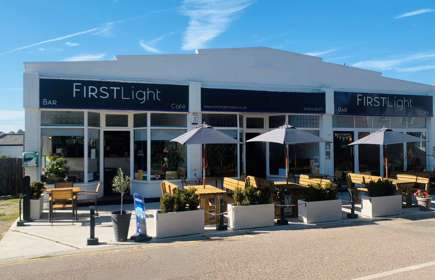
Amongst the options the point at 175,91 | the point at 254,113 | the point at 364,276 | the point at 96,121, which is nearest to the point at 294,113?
the point at 254,113

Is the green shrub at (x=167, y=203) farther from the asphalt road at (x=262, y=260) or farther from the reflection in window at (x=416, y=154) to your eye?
Result: the reflection in window at (x=416, y=154)

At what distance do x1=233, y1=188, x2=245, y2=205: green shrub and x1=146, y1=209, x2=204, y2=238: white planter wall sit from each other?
1.09m

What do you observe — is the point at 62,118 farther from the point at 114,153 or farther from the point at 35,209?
the point at 35,209

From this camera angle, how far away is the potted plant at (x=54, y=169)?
1361 cm

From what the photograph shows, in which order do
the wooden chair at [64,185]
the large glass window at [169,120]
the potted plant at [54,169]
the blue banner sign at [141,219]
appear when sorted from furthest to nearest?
the large glass window at [169,120] → the potted plant at [54,169] → the wooden chair at [64,185] → the blue banner sign at [141,219]

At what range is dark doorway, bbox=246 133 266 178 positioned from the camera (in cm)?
1733

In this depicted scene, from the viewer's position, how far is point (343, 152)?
58.2 ft

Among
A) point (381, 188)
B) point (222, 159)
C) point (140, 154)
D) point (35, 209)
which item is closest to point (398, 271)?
point (381, 188)

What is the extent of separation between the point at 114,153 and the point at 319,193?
305 inches

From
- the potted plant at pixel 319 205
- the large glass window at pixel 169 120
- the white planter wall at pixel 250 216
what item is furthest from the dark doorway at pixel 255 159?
the white planter wall at pixel 250 216

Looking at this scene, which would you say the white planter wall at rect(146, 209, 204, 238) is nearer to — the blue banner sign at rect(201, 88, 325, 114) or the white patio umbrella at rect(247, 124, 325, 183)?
the white patio umbrella at rect(247, 124, 325, 183)

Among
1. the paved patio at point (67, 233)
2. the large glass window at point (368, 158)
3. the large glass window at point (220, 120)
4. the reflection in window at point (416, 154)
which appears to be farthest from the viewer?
the reflection in window at point (416, 154)

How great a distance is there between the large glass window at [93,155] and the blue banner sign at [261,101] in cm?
396

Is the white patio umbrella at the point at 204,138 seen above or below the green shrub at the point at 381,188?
above
